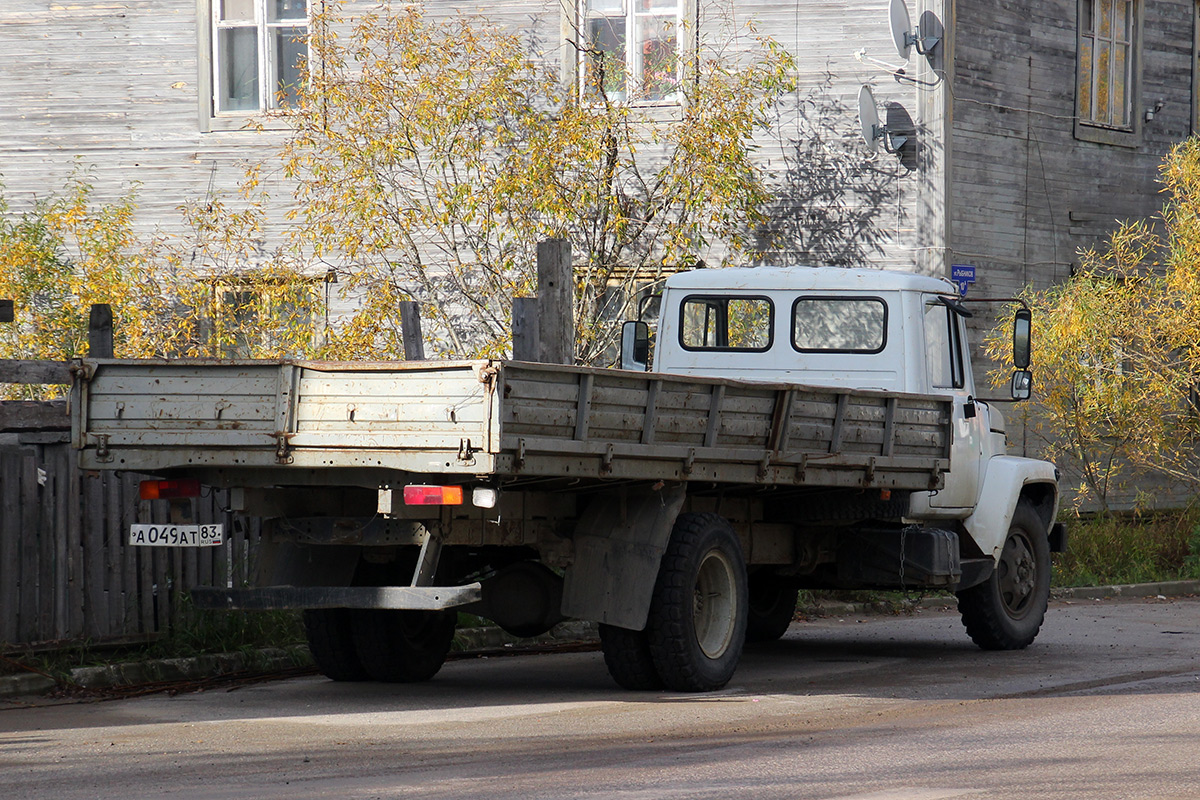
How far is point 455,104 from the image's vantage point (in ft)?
59.0

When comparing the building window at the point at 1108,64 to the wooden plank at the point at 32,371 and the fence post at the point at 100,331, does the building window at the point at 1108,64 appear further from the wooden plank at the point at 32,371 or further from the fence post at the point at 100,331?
the wooden plank at the point at 32,371

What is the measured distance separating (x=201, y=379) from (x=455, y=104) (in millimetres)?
9561

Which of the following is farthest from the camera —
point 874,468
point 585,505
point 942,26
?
point 942,26

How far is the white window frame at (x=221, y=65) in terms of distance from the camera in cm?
2041

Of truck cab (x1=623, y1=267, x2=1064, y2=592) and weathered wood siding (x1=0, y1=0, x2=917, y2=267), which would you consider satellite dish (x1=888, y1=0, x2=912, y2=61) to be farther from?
truck cab (x1=623, y1=267, x2=1064, y2=592)

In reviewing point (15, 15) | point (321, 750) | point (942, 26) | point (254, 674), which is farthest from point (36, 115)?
point (321, 750)

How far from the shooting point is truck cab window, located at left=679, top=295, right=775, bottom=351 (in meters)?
12.3

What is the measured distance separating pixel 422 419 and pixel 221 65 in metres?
13.5

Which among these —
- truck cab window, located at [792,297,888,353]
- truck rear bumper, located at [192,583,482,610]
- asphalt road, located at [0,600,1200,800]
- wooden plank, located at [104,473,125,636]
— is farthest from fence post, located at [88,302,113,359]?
truck cab window, located at [792,297,888,353]

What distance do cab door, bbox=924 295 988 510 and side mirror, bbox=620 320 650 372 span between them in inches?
79.6

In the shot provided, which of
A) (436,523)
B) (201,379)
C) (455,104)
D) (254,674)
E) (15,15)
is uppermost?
(15,15)

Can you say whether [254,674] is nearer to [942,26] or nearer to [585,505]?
[585,505]

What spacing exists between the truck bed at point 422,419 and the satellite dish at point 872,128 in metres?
9.61

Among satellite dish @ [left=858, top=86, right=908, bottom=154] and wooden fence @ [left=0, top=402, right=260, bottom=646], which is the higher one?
satellite dish @ [left=858, top=86, right=908, bottom=154]
